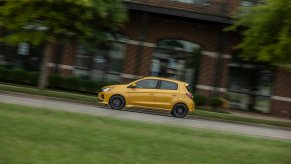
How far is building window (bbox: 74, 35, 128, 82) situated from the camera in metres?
27.3

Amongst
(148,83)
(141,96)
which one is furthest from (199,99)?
(141,96)

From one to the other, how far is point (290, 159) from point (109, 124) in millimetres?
3688

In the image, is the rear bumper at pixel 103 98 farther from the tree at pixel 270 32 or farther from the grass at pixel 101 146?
the grass at pixel 101 146

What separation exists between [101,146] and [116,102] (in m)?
12.0

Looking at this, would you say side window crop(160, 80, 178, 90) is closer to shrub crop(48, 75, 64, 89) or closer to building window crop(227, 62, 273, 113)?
shrub crop(48, 75, 64, 89)

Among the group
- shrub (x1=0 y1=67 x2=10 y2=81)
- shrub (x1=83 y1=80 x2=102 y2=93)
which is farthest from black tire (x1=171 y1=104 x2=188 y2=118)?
shrub (x1=0 y1=67 x2=10 y2=81)

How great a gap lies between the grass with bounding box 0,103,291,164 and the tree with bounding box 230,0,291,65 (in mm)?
9696

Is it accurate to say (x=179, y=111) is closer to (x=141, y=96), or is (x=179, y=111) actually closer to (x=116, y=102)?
(x=141, y=96)

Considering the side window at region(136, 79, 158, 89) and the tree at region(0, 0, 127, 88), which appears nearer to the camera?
the side window at region(136, 79, 158, 89)

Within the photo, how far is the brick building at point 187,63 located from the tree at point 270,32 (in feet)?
19.9

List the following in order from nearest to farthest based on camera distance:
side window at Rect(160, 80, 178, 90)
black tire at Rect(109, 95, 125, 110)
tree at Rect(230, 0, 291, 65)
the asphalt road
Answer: the asphalt road < tree at Rect(230, 0, 291, 65) < black tire at Rect(109, 95, 125, 110) < side window at Rect(160, 80, 178, 90)

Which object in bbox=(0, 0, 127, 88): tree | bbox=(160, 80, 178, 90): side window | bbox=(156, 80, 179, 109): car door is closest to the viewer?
bbox=(156, 80, 179, 109): car door

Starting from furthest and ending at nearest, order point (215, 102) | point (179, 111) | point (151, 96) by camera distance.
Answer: point (215, 102), point (179, 111), point (151, 96)

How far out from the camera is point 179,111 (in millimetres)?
19969
